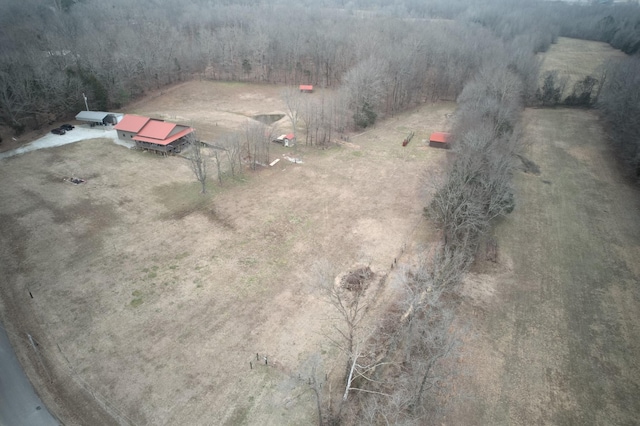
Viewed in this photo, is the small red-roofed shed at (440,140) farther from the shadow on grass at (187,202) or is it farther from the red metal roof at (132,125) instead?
the red metal roof at (132,125)

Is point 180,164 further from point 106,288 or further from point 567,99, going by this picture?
point 567,99

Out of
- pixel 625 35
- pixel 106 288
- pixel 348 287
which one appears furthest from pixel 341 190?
pixel 625 35

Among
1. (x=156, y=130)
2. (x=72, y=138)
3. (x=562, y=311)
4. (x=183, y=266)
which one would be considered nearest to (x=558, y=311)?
(x=562, y=311)

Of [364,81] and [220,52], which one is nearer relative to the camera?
[364,81]

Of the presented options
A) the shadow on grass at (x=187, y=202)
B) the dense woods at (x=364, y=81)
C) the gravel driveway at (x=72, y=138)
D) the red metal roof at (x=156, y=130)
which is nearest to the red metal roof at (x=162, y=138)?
the red metal roof at (x=156, y=130)

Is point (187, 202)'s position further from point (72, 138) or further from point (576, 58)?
point (576, 58)
